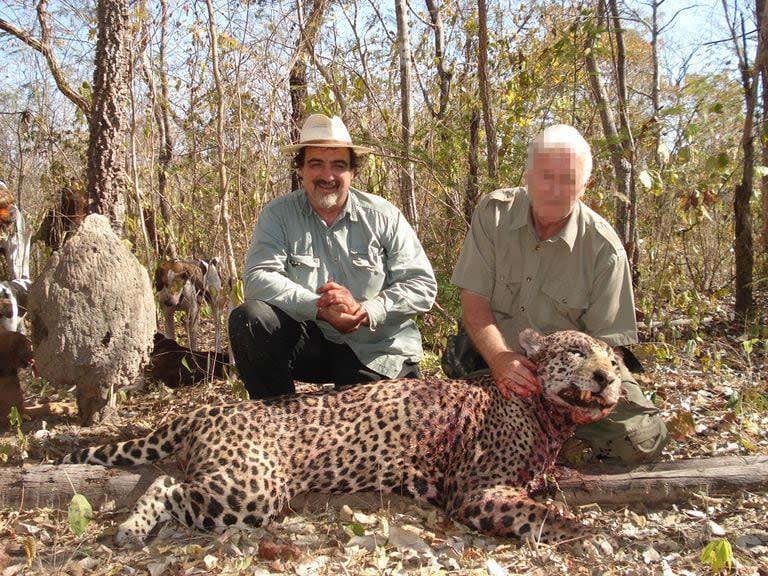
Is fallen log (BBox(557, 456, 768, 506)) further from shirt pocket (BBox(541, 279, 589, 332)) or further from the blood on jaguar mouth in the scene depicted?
shirt pocket (BBox(541, 279, 589, 332))

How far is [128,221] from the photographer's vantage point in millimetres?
7688

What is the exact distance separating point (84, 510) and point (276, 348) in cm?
160

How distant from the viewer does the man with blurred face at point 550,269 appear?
3.95m

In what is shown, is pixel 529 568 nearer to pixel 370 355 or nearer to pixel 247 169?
pixel 370 355

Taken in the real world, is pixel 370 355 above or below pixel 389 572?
above

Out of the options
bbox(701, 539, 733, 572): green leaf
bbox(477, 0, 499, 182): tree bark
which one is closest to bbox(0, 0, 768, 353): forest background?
bbox(477, 0, 499, 182): tree bark

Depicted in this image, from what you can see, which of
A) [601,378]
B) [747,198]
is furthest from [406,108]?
[601,378]

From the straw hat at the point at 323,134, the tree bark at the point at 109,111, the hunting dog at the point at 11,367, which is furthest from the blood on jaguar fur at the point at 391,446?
the tree bark at the point at 109,111

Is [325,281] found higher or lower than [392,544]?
higher

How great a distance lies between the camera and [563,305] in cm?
427

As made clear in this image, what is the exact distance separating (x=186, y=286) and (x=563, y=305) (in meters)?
4.02

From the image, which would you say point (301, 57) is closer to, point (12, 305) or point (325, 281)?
point (325, 281)

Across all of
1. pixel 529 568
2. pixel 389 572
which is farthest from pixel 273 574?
pixel 529 568

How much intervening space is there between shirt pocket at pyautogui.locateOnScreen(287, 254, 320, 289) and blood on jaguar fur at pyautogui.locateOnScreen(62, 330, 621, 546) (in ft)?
3.29
